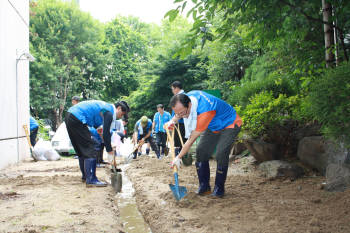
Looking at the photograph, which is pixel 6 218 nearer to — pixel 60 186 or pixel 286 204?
pixel 60 186

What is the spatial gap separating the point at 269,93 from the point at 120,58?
21693 millimetres

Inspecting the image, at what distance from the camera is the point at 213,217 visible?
3.13m

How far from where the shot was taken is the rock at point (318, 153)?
13.3 ft

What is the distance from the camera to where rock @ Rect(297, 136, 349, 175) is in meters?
4.05

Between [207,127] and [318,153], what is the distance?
2.04 meters

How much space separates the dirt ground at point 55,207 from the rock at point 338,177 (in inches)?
107

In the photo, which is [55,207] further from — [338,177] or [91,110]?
Answer: [338,177]

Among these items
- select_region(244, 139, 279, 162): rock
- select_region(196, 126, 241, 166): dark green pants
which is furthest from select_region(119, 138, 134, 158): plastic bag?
select_region(196, 126, 241, 166): dark green pants

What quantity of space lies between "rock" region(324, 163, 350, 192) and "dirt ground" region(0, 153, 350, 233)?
14 centimetres

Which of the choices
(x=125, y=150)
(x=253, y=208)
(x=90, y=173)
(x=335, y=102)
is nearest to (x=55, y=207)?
(x=90, y=173)

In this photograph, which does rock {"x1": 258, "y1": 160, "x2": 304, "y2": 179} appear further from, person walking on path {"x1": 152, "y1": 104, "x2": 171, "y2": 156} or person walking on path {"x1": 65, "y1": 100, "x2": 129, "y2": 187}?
person walking on path {"x1": 152, "y1": 104, "x2": 171, "y2": 156}

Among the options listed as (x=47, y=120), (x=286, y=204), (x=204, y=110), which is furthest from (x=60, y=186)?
(x=47, y=120)

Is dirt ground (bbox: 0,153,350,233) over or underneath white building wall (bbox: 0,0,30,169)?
underneath

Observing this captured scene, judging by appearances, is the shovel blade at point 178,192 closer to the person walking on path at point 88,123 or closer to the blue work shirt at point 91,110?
the person walking on path at point 88,123
